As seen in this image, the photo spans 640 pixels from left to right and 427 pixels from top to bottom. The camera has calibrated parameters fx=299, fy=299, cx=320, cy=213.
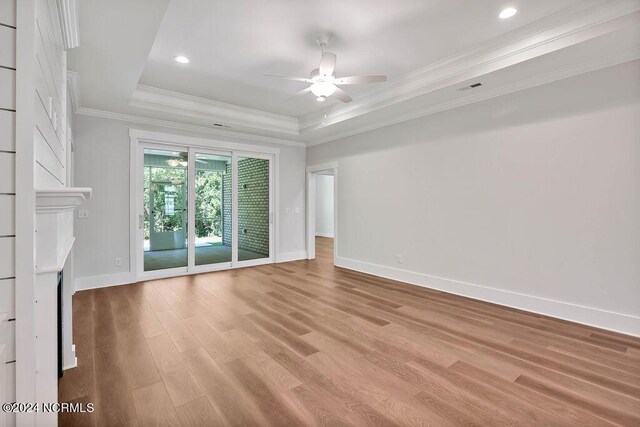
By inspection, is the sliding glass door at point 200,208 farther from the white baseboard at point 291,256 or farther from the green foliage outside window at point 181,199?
the white baseboard at point 291,256

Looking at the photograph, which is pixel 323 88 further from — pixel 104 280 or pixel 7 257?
pixel 104 280

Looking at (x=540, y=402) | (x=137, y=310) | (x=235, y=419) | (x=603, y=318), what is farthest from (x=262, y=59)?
(x=603, y=318)

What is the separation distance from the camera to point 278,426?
169 cm

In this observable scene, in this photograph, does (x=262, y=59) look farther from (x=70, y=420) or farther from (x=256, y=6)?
(x=70, y=420)

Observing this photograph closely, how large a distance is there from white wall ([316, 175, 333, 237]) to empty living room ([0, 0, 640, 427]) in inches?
240

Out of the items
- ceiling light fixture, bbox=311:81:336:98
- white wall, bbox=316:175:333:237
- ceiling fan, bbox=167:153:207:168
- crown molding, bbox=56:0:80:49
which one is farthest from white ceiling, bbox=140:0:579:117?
white wall, bbox=316:175:333:237

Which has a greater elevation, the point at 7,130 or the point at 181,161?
the point at 181,161

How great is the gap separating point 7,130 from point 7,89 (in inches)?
5.9

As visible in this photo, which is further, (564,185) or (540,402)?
(564,185)

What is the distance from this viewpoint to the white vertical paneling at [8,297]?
107cm

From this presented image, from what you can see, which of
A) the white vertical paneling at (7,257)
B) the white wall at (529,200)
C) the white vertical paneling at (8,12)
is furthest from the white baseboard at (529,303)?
the white vertical paneling at (8,12)

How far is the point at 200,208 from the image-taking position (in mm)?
5539

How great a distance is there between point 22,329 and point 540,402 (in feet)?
8.98

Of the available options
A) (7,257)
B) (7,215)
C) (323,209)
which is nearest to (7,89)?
(7,215)
